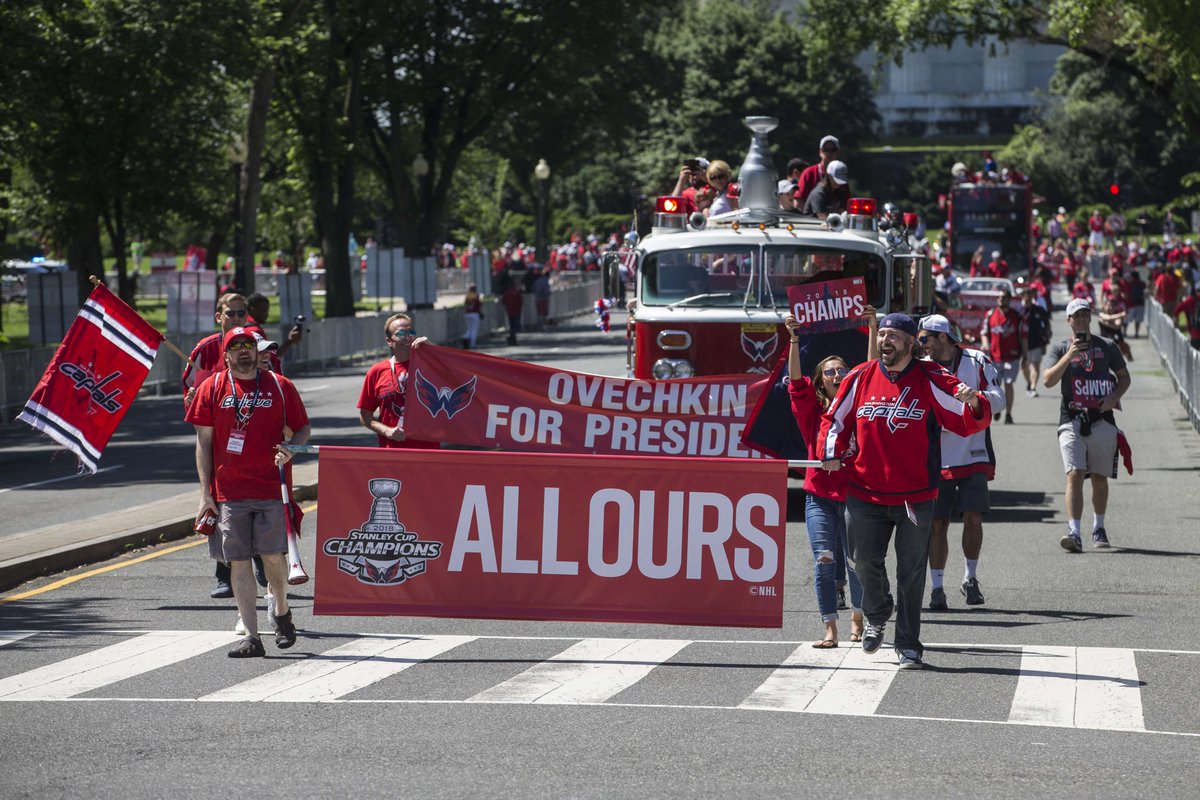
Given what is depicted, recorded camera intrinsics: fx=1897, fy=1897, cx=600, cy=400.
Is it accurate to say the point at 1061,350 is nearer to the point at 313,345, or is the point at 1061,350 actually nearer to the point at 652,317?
the point at 652,317

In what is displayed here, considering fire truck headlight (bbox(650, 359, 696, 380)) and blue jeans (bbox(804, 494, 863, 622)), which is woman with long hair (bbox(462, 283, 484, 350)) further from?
blue jeans (bbox(804, 494, 863, 622))

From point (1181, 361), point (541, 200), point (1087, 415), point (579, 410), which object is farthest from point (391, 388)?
point (541, 200)

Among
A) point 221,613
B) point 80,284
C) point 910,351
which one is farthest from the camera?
point 80,284

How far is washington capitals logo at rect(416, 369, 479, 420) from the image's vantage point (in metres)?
14.9

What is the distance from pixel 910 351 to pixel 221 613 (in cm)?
496

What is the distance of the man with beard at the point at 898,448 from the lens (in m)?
9.99

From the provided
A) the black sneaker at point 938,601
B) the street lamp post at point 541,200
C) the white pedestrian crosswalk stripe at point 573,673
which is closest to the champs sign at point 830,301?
the black sneaker at point 938,601

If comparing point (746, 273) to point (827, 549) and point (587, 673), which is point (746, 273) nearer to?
point (827, 549)

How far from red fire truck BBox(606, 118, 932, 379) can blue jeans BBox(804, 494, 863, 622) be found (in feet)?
19.4

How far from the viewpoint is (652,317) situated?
1773 cm

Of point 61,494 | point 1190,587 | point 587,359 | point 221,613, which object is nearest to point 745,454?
point 1190,587

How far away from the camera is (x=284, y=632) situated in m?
10.8

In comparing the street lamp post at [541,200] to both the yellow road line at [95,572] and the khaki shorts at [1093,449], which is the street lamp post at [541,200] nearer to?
the yellow road line at [95,572]

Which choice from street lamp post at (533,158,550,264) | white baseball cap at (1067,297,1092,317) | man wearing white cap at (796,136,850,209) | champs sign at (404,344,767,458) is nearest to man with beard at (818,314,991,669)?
white baseball cap at (1067,297,1092,317)
